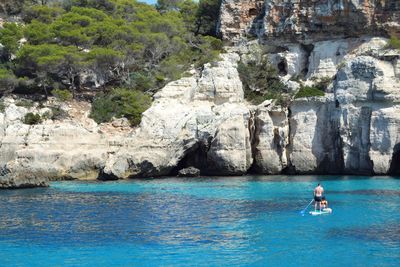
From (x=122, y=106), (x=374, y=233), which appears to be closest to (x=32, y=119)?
(x=122, y=106)

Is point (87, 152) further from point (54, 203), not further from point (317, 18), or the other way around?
point (317, 18)

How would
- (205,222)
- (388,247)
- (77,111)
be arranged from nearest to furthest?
(388,247)
(205,222)
(77,111)

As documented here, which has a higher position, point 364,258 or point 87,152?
point 87,152

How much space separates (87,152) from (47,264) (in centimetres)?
2081

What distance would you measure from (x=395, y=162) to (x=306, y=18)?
39.2 ft

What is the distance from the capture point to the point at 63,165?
3550cm

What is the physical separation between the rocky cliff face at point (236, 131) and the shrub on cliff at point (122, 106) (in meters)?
0.82

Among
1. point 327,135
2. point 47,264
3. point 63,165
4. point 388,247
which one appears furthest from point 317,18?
point 47,264

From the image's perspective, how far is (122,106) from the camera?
40.8 m

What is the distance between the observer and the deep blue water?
51.3 feet

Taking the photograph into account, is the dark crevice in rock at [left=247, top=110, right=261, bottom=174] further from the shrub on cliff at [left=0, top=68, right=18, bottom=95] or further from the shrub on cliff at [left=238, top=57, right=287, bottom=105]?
the shrub on cliff at [left=0, top=68, right=18, bottom=95]

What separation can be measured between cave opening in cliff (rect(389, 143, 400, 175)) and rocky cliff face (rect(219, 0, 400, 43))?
937 cm

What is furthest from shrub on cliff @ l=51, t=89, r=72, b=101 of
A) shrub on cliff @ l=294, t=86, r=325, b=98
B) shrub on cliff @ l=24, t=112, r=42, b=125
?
shrub on cliff @ l=294, t=86, r=325, b=98

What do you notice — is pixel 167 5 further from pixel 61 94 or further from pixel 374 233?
pixel 374 233
